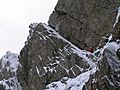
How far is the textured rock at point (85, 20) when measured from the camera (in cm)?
6956

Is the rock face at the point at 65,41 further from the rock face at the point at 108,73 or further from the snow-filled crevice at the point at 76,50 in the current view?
the rock face at the point at 108,73

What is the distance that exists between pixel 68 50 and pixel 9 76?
26.1 meters

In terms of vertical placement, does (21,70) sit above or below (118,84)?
above

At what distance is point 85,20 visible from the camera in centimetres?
7300

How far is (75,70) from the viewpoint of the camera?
62.3 metres

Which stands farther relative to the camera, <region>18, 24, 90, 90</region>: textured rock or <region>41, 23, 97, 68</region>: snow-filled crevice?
<region>18, 24, 90, 90</region>: textured rock

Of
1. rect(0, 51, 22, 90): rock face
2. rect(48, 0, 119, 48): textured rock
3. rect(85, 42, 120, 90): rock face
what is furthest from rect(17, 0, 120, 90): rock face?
rect(85, 42, 120, 90): rock face

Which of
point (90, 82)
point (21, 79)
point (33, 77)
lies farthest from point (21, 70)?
point (90, 82)

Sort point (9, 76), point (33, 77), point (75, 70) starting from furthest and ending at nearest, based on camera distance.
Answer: point (9, 76) → point (33, 77) → point (75, 70)

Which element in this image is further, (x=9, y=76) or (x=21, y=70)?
(x=9, y=76)

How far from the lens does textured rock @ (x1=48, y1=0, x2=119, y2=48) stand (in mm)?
69562

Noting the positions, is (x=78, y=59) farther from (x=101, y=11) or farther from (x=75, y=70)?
(x=101, y=11)

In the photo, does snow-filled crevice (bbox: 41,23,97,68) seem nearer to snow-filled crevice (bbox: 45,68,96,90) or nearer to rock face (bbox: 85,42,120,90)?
snow-filled crevice (bbox: 45,68,96,90)

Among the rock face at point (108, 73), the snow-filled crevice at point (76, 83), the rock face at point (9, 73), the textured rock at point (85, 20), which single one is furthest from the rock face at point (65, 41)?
the rock face at point (108, 73)
